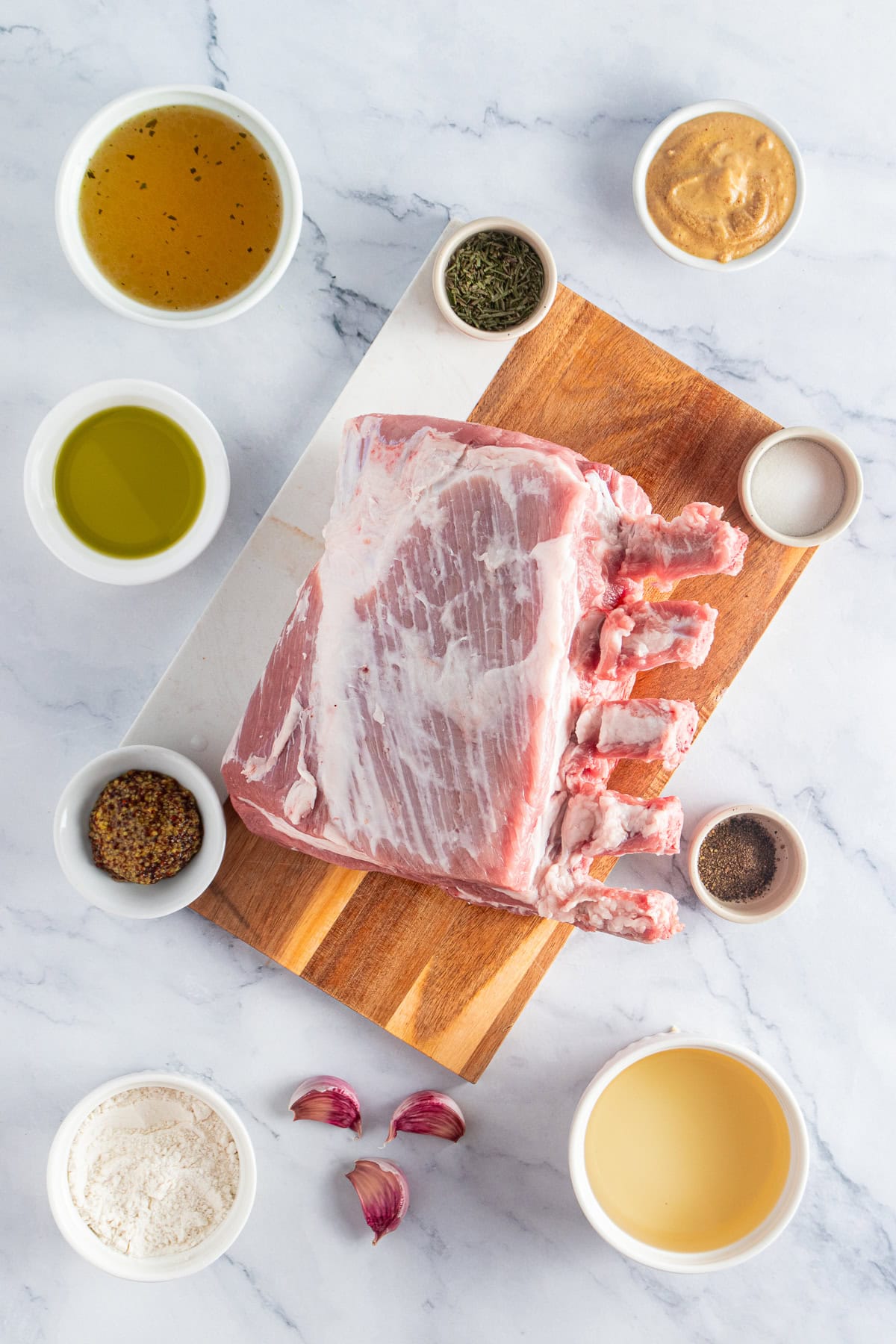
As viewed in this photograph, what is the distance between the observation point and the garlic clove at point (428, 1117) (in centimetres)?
227

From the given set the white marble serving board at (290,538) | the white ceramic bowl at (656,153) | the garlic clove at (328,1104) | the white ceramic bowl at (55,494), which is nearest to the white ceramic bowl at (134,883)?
the white marble serving board at (290,538)

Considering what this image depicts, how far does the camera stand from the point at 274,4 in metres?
2.28

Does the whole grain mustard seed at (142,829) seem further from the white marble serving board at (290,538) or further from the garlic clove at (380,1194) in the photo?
the garlic clove at (380,1194)

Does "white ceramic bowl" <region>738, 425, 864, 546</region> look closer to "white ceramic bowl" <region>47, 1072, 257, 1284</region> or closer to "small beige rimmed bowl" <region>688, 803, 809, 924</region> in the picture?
"small beige rimmed bowl" <region>688, 803, 809, 924</region>

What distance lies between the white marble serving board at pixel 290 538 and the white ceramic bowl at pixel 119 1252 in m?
0.65

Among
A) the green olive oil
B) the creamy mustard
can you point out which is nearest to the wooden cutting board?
the creamy mustard

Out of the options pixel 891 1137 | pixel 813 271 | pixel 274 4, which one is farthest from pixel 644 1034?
pixel 274 4

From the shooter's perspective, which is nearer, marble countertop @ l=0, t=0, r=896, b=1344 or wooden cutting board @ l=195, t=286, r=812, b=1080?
wooden cutting board @ l=195, t=286, r=812, b=1080

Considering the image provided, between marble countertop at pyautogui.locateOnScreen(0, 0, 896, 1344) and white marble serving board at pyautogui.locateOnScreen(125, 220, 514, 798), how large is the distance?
0.14 m

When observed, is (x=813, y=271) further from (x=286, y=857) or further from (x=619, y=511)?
(x=286, y=857)

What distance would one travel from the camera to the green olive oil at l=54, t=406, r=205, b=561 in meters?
2.12

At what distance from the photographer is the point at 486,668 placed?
1865mm

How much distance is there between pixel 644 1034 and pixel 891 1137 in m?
0.70

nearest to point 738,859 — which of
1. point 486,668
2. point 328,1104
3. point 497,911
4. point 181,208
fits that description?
point 497,911
